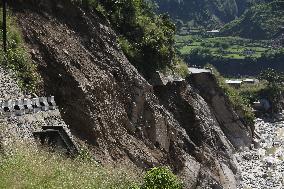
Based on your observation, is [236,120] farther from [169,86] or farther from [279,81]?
[279,81]

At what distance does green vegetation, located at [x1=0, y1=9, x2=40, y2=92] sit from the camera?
26766mm

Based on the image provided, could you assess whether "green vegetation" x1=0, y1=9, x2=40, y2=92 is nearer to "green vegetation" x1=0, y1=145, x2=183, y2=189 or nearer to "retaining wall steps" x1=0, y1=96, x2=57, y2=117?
"retaining wall steps" x1=0, y1=96, x2=57, y2=117

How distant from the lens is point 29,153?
16.2 meters

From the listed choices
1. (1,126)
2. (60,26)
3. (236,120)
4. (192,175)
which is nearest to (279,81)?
(236,120)

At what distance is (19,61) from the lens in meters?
28.0

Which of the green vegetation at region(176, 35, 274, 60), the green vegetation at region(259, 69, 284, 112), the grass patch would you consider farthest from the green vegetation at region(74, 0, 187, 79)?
the green vegetation at region(176, 35, 274, 60)

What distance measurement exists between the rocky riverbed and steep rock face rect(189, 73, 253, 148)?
2139mm

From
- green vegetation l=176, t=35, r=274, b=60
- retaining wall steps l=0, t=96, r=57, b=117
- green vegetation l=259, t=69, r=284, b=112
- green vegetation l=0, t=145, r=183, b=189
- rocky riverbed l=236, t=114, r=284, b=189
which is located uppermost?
green vegetation l=0, t=145, r=183, b=189

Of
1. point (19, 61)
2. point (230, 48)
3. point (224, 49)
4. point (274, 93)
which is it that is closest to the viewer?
point (19, 61)

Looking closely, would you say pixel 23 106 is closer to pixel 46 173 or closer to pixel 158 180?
pixel 158 180

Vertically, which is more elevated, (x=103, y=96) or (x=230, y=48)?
(x=103, y=96)

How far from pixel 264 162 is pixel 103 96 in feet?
115

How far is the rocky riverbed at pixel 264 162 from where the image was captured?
53.6m

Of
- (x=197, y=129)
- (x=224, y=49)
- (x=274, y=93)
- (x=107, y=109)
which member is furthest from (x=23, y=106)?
(x=224, y=49)
